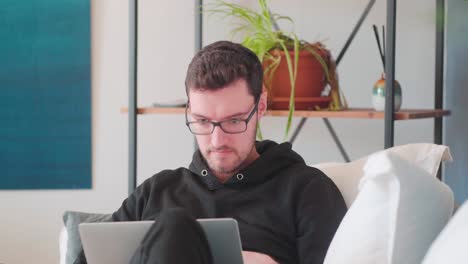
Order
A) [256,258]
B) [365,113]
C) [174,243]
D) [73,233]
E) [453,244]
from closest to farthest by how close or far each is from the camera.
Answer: [453,244] < [174,243] < [256,258] < [73,233] < [365,113]

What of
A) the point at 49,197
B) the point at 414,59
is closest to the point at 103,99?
the point at 49,197

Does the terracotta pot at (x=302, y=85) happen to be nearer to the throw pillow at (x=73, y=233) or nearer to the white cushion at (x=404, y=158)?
the white cushion at (x=404, y=158)

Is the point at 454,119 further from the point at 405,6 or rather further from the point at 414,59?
the point at 405,6

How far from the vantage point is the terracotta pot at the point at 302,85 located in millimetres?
2473

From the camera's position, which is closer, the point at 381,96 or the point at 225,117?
the point at 225,117

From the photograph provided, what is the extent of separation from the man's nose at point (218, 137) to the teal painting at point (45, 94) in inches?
62.1

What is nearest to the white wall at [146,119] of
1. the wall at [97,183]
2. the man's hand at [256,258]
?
the wall at [97,183]

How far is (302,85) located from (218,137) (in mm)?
905

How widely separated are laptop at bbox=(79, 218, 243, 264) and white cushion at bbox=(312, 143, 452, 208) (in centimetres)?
46

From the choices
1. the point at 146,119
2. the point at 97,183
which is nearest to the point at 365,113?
the point at 146,119

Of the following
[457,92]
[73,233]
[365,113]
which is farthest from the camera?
[457,92]

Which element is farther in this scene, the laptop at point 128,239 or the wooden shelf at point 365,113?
the wooden shelf at point 365,113

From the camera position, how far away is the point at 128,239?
1321 millimetres

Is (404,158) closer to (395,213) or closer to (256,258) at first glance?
(256,258)
